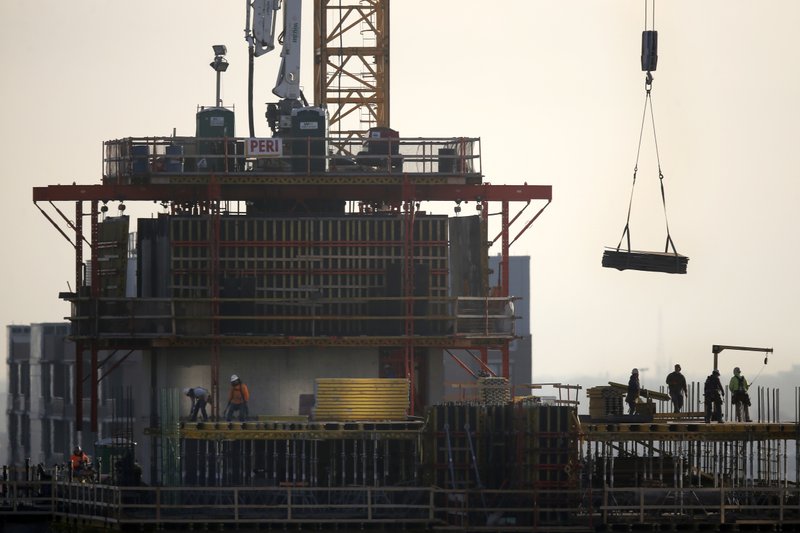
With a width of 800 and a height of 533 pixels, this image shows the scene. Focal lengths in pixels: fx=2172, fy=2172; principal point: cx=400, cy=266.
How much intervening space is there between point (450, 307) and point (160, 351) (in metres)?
11.5

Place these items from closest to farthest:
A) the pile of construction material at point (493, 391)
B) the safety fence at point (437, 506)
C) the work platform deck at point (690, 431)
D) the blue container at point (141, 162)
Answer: the safety fence at point (437, 506) → the work platform deck at point (690, 431) → the pile of construction material at point (493, 391) → the blue container at point (141, 162)

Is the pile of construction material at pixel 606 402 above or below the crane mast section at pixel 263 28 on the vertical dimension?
below

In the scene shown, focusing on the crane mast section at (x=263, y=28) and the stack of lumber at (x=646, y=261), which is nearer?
the stack of lumber at (x=646, y=261)

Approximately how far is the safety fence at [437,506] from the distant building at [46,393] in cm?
8141

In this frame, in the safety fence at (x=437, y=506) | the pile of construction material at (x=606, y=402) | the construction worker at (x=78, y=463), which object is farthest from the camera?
the pile of construction material at (x=606, y=402)

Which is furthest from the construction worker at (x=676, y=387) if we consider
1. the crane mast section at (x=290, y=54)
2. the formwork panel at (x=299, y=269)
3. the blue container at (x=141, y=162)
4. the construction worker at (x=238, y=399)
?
the blue container at (x=141, y=162)

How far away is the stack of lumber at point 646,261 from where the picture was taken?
80438 mm

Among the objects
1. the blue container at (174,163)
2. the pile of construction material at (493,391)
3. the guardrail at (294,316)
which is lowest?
the pile of construction material at (493,391)

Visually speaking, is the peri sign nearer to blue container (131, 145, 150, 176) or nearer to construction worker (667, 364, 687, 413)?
blue container (131, 145, 150, 176)

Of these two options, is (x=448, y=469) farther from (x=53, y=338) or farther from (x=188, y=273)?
(x=53, y=338)

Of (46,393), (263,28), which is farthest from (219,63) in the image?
(46,393)

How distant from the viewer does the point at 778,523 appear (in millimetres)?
71500

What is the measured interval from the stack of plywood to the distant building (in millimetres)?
77175

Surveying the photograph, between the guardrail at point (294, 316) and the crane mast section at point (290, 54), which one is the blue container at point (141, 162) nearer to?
the guardrail at point (294, 316)
